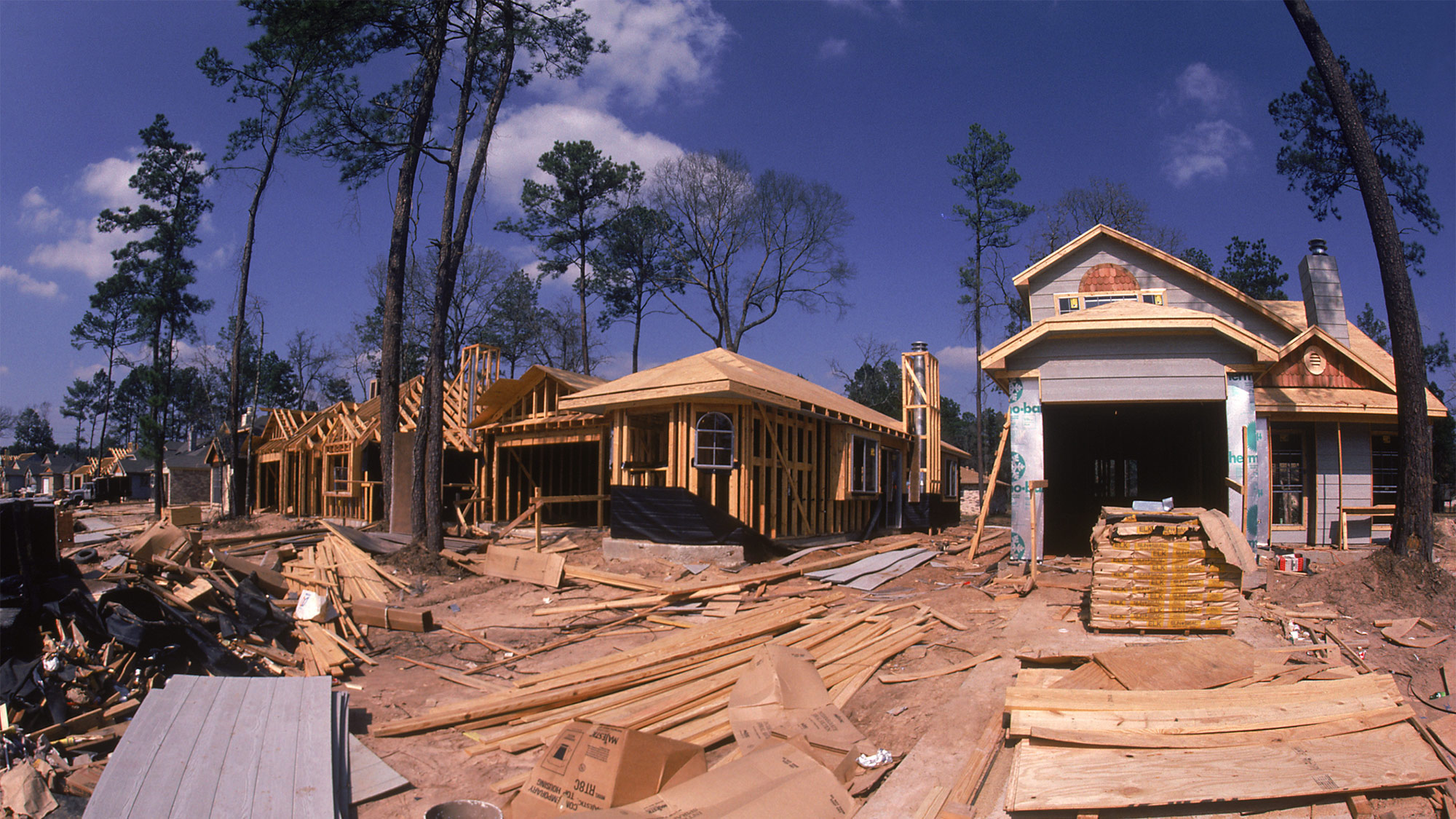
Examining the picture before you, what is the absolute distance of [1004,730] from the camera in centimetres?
562

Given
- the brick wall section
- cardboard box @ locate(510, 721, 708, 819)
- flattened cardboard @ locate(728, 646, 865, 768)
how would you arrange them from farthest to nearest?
the brick wall section < flattened cardboard @ locate(728, 646, 865, 768) < cardboard box @ locate(510, 721, 708, 819)

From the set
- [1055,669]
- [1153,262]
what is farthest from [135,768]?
[1153,262]

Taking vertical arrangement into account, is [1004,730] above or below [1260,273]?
below

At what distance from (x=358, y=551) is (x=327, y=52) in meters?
9.53

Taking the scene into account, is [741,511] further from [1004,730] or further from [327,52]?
[327,52]

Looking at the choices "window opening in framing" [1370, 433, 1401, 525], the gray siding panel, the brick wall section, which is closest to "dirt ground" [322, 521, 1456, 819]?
the gray siding panel

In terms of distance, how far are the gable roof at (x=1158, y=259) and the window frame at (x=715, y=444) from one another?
933 cm

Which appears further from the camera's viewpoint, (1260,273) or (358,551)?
(1260,273)

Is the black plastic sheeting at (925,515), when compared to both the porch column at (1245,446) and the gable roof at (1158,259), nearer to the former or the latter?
the gable roof at (1158,259)

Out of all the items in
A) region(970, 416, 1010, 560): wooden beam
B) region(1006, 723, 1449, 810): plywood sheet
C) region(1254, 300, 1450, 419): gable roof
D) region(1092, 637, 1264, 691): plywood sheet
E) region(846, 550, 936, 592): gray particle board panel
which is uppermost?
region(1254, 300, 1450, 419): gable roof

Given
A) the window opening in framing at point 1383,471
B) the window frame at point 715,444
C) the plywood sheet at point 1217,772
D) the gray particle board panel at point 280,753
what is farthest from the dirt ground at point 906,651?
the window opening in framing at point 1383,471

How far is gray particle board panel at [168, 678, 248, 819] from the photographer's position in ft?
15.0

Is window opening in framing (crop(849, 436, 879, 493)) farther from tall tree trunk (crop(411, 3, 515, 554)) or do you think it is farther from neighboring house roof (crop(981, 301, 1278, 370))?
tall tree trunk (crop(411, 3, 515, 554))

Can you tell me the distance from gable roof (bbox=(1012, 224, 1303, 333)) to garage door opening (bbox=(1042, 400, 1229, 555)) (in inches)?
114
